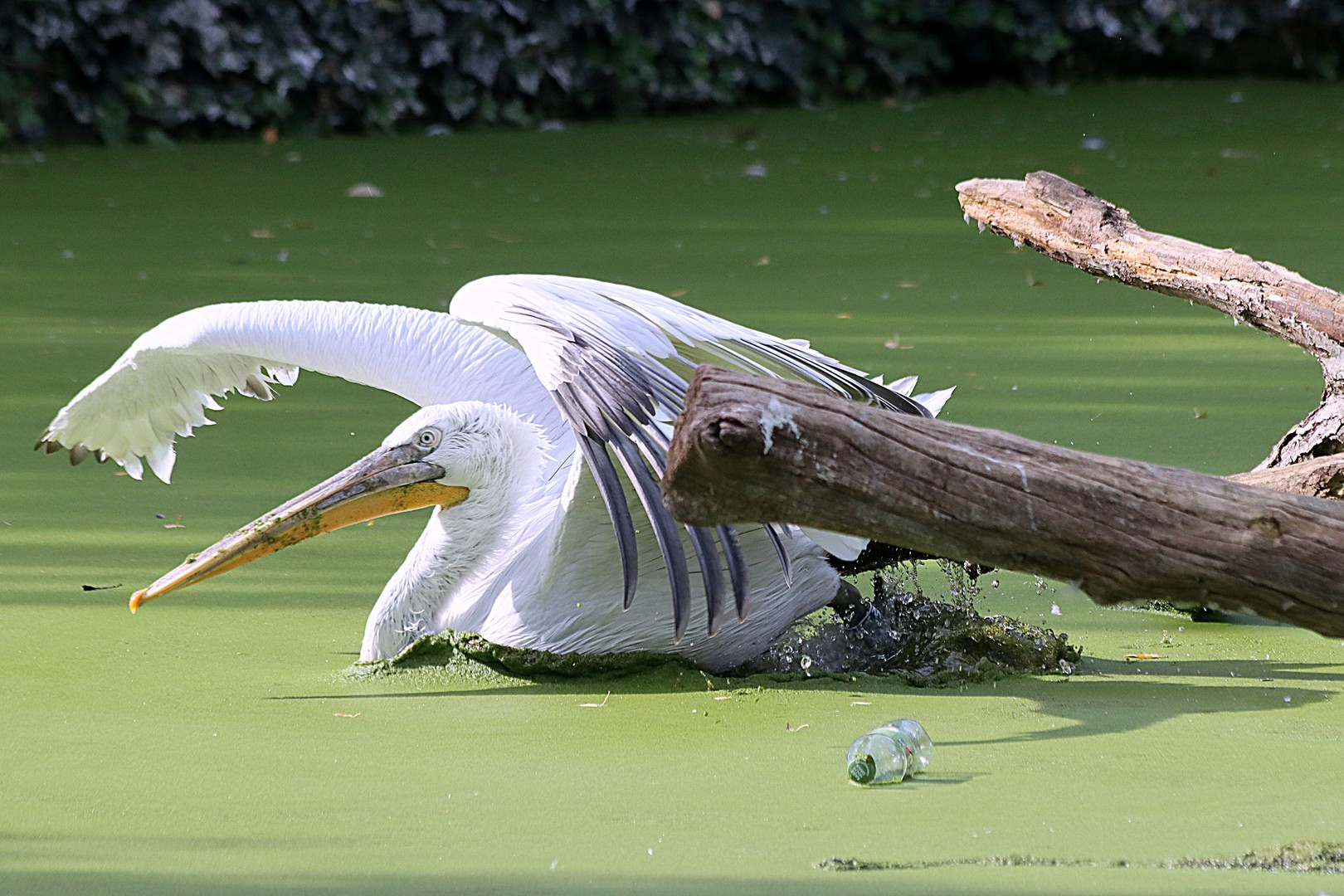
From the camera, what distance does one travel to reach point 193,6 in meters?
7.12

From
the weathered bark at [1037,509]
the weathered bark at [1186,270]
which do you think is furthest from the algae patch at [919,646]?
the weathered bark at [1037,509]

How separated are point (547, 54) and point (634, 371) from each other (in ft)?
18.4

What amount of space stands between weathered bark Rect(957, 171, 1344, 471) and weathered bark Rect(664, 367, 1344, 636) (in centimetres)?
107

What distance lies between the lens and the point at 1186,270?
252 centimetres

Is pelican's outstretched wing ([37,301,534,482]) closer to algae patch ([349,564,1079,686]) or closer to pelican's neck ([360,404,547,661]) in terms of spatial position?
pelican's neck ([360,404,547,661])

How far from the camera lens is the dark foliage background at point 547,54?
280 inches

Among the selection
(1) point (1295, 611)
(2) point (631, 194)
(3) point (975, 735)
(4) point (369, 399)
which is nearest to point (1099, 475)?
(1) point (1295, 611)

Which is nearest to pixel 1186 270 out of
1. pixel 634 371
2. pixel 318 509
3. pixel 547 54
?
pixel 634 371

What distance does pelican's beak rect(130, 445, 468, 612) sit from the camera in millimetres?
2359

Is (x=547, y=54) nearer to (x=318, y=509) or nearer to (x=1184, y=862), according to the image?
(x=318, y=509)

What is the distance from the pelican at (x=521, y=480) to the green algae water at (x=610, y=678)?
89 millimetres

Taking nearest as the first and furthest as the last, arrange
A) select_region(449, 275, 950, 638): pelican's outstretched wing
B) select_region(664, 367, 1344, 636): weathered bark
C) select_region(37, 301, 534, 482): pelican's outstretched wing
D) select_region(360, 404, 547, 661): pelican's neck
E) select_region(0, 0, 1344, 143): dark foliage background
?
select_region(664, 367, 1344, 636): weathered bark
select_region(449, 275, 950, 638): pelican's outstretched wing
select_region(360, 404, 547, 661): pelican's neck
select_region(37, 301, 534, 482): pelican's outstretched wing
select_region(0, 0, 1344, 143): dark foliage background

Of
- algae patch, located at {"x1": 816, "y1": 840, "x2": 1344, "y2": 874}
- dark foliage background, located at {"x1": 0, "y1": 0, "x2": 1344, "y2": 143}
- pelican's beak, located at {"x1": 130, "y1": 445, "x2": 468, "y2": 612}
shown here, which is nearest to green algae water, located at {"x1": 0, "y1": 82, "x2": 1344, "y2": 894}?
algae patch, located at {"x1": 816, "y1": 840, "x2": 1344, "y2": 874}

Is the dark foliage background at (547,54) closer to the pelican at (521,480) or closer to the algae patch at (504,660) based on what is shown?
the pelican at (521,480)
